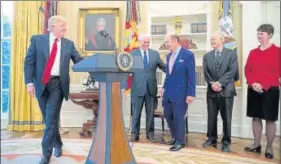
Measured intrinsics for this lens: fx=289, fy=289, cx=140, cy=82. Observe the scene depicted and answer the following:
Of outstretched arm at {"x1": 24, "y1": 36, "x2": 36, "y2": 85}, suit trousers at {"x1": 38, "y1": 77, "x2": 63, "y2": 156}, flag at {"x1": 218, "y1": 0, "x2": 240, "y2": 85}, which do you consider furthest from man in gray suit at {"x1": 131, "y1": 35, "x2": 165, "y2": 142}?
outstretched arm at {"x1": 24, "y1": 36, "x2": 36, "y2": 85}

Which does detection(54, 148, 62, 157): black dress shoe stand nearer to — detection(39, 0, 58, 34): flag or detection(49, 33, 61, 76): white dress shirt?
detection(49, 33, 61, 76): white dress shirt

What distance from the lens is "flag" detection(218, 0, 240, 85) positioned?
4066 millimetres

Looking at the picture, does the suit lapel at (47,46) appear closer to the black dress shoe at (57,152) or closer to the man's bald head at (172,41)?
the black dress shoe at (57,152)

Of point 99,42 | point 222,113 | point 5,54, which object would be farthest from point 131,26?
point 5,54

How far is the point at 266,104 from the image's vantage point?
298 cm

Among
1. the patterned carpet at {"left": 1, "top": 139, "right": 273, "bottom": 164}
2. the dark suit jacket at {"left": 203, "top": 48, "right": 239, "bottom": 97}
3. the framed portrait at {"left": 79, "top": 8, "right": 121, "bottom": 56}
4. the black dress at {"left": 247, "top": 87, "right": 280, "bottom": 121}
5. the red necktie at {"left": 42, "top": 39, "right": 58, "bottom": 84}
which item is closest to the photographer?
the red necktie at {"left": 42, "top": 39, "right": 58, "bottom": 84}

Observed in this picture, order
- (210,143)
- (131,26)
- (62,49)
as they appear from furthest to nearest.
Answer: (131,26) → (210,143) → (62,49)

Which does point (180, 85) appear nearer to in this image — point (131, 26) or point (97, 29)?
point (131, 26)

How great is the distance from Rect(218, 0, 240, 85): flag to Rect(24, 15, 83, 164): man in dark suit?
8.11 ft

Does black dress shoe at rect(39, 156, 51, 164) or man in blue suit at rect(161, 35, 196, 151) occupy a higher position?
man in blue suit at rect(161, 35, 196, 151)

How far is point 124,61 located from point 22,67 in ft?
10.2

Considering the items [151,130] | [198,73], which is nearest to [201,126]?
[198,73]

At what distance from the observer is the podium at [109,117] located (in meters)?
1.85

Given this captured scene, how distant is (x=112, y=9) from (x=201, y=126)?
2.45 metres
